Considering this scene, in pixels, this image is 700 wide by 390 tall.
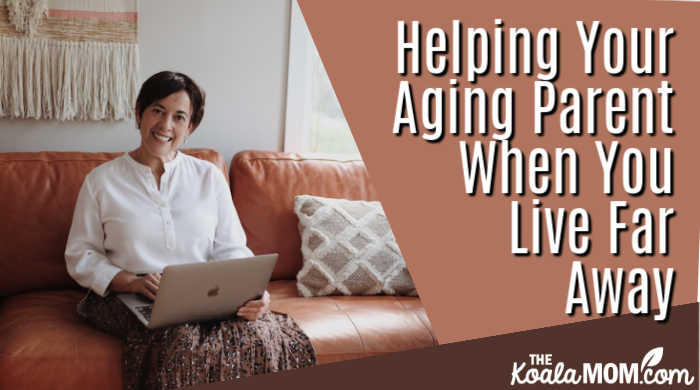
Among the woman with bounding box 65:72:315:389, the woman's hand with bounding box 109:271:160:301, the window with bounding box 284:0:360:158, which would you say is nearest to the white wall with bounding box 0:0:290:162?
the window with bounding box 284:0:360:158

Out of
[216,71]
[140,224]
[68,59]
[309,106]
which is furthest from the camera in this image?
[309,106]

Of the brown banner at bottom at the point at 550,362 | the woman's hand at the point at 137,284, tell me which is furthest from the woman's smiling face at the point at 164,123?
the brown banner at bottom at the point at 550,362

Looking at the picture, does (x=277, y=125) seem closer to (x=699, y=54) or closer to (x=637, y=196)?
(x=637, y=196)

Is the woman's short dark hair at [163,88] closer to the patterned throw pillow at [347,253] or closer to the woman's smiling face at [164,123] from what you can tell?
the woman's smiling face at [164,123]

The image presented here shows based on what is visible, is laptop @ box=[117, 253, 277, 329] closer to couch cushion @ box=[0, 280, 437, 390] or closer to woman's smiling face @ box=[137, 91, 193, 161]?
couch cushion @ box=[0, 280, 437, 390]

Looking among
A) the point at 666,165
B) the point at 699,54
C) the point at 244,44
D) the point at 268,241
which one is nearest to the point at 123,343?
the point at 268,241

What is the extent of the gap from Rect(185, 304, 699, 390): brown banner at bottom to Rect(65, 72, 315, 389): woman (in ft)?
0.62

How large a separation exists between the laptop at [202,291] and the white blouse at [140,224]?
13 cm

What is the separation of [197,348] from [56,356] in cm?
36

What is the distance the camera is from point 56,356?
1.83 metres

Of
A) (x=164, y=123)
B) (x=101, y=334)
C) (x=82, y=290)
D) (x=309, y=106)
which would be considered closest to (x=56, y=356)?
(x=101, y=334)

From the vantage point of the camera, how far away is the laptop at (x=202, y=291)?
1.74 m

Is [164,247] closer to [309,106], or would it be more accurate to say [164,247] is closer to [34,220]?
[34,220]

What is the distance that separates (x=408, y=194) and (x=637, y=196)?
0.85 meters
